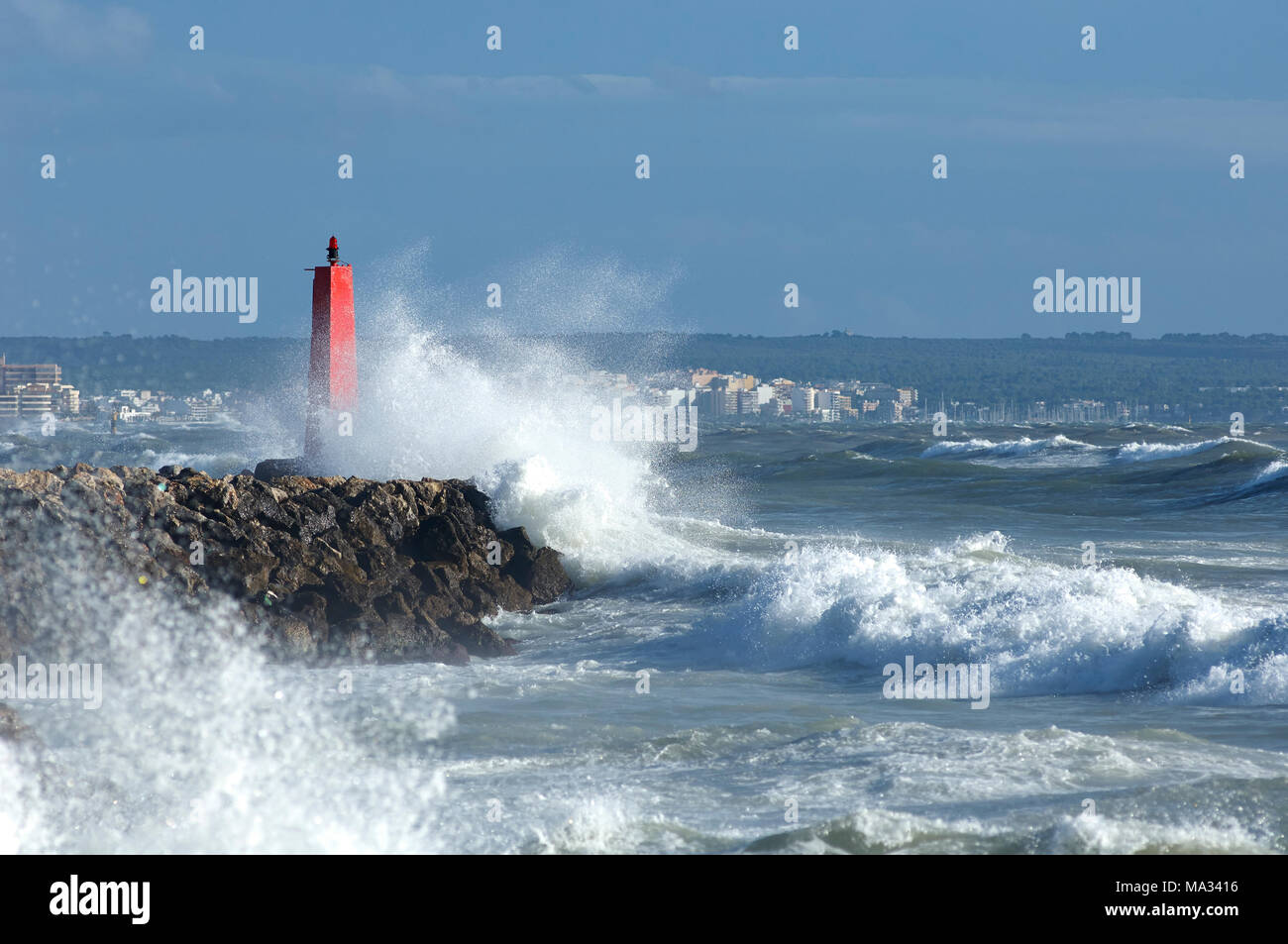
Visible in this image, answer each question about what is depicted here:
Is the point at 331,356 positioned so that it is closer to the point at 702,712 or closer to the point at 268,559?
the point at 268,559

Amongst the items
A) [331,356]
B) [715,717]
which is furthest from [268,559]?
[331,356]

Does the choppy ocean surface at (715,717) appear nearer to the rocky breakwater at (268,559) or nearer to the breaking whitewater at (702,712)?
the breaking whitewater at (702,712)

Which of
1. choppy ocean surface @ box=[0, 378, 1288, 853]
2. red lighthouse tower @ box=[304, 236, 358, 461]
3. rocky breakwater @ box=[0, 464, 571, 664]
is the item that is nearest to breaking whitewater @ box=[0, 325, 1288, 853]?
choppy ocean surface @ box=[0, 378, 1288, 853]

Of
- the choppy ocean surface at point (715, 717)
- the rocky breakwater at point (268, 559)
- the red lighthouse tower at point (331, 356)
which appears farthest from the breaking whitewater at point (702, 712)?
the red lighthouse tower at point (331, 356)

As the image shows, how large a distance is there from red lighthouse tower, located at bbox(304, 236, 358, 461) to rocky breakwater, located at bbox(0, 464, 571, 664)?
4575 millimetres

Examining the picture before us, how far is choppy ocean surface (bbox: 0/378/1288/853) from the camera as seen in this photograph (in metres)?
6.25

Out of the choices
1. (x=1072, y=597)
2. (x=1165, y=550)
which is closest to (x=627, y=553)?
(x=1072, y=597)

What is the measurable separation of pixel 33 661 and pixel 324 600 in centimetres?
253

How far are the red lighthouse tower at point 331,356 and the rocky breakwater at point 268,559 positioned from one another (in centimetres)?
457

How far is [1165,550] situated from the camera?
60.9 ft

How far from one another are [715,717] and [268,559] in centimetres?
516
